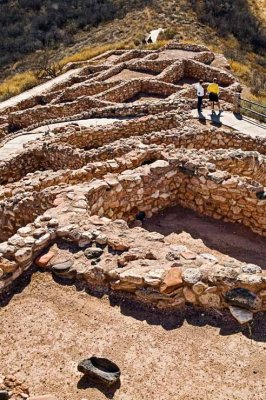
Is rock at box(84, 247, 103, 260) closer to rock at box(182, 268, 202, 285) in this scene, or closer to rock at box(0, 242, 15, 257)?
rock at box(0, 242, 15, 257)

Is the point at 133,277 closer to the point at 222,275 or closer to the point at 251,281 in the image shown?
the point at 222,275

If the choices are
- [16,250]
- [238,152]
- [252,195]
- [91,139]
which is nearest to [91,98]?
[91,139]

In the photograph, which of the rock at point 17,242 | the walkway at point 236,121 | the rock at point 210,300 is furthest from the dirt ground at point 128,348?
the walkway at point 236,121

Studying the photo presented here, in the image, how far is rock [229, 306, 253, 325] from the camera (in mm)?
5801

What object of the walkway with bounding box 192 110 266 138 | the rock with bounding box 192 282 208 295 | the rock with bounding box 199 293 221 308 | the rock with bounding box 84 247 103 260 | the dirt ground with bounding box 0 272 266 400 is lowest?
the walkway with bounding box 192 110 266 138

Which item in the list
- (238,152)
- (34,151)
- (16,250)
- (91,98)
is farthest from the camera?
(91,98)

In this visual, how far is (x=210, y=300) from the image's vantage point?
6.00m

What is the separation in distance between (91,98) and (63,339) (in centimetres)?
1537

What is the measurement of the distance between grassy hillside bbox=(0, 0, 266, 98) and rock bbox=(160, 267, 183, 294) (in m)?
26.6

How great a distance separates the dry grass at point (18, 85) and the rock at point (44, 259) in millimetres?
19587

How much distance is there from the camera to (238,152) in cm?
1088

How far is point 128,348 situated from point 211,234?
4.29 metres

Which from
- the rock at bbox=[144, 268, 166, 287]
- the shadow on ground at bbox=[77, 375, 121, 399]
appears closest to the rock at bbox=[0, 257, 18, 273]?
the rock at bbox=[144, 268, 166, 287]

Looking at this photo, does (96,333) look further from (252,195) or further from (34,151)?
(34,151)
